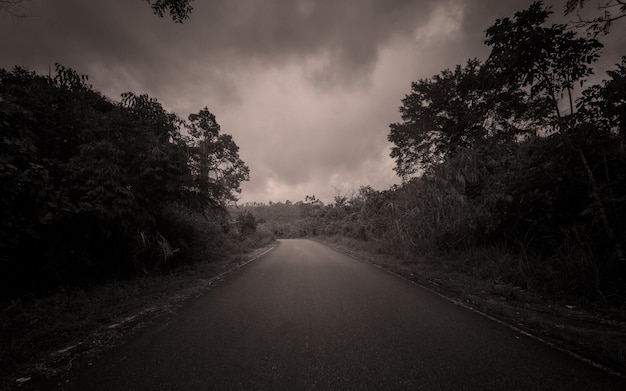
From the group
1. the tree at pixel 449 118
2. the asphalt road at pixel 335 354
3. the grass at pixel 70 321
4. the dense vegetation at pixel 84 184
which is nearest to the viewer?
the asphalt road at pixel 335 354

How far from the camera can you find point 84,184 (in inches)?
227

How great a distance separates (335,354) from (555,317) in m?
3.51

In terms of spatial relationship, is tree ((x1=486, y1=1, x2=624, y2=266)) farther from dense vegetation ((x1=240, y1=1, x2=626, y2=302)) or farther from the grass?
the grass

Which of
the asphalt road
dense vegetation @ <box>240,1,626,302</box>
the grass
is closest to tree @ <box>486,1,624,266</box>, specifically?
dense vegetation @ <box>240,1,626,302</box>

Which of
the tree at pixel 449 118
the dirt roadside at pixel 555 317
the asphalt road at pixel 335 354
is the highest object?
the tree at pixel 449 118

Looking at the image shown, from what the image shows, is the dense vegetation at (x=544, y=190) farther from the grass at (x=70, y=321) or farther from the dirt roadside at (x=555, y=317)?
the grass at (x=70, y=321)

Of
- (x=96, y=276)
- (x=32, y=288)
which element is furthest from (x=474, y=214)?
(x=32, y=288)

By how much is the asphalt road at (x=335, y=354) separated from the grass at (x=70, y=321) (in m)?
0.43

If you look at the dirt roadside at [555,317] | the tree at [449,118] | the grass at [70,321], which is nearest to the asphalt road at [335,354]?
the dirt roadside at [555,317]

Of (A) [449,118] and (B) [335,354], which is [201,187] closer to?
(B) [335,354]

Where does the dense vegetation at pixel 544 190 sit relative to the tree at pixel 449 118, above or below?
below

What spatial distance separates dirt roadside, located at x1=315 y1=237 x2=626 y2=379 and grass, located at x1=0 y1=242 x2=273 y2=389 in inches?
205

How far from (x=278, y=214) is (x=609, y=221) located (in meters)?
109

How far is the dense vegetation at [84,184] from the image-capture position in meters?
4.61
